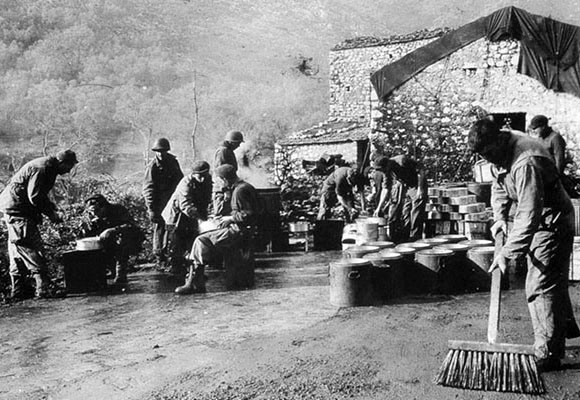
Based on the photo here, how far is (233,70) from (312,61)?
7.13m

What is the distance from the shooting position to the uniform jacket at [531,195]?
4238 mm

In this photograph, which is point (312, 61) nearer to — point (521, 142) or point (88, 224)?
point (88, 224)

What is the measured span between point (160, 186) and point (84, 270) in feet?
6.46

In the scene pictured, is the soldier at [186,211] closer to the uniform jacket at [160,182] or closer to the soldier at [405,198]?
the uniform jacket at [160,182]

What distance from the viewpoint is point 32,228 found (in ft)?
25.6

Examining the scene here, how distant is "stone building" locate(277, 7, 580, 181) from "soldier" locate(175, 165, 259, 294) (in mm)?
7852

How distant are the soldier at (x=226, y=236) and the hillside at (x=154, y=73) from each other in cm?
Result: 1368

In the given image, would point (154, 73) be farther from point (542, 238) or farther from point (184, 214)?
point (542, 238)

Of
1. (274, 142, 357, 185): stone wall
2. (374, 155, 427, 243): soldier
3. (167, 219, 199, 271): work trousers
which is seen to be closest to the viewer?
(167, 219, 199, 271): work trousers

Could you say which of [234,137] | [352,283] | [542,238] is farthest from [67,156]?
[542,238]

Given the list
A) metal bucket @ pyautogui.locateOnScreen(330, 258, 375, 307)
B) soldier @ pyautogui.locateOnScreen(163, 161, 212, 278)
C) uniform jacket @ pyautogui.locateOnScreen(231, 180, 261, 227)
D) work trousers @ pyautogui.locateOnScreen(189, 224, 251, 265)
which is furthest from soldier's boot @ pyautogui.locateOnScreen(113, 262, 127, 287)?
metal bucket @ pyautogui.locateOnScreen(330, 258, 375, 307)

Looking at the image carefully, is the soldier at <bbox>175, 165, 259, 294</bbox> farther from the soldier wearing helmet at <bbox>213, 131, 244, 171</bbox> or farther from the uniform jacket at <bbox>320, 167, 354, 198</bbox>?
the uniform jacket at <bbox>320, 167, 354, 198</bbox>

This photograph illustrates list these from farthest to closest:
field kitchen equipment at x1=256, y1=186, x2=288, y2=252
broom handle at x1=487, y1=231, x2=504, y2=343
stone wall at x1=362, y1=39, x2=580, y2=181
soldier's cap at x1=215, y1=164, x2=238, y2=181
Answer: stone wall at x1=362, y1=39, x2=580, y2=181 → field kitchen equipment at x1=256, y1=186, x2=288, y2=252 → soldier's cap at x1=215, y1=164, x2=238, y2=181 → broom handle at x1=487, y1=231, x2=504, y2=343

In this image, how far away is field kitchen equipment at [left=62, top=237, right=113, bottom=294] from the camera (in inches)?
316
